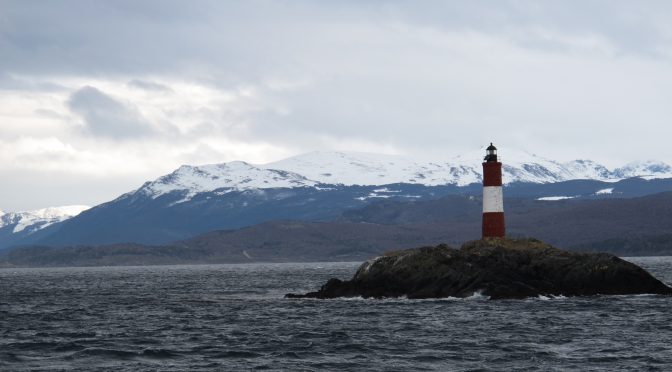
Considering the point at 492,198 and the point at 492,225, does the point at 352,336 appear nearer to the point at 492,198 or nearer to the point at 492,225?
the point at 492,198

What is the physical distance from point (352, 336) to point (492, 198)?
4091 cm

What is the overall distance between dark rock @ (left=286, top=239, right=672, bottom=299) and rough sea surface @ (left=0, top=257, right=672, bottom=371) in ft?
7.17

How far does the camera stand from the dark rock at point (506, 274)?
9481 cm

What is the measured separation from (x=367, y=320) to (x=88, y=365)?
26238mm

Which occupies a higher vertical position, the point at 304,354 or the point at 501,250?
the point at 501,250

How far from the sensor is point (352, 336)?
218 ft

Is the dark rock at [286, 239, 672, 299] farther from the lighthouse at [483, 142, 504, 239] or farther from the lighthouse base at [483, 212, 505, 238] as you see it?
the lighthouse at [483, 142, 504, 239]

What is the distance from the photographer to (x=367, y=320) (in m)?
76.7

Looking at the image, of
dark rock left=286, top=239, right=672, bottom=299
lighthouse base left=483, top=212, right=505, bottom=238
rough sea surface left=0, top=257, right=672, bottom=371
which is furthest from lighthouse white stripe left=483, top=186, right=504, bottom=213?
rough sea surface left=0, top=257, right=672, bottom=371

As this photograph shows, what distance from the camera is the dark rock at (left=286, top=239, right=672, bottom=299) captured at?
94.8 m

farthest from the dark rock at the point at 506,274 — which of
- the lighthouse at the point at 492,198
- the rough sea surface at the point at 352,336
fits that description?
the lighthouse at the point at 492,198

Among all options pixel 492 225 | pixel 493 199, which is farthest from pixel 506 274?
pixel 493 199

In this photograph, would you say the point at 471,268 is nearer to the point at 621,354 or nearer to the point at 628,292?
the point at 628,292

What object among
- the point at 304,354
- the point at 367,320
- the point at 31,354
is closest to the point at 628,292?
the point at 367,320
